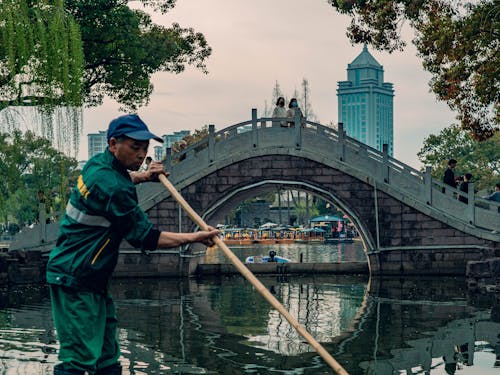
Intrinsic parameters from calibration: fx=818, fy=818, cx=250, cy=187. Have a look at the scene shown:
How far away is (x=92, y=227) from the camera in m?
4.38

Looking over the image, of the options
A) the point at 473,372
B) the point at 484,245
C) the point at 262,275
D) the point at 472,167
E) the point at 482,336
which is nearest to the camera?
the point at 473,372

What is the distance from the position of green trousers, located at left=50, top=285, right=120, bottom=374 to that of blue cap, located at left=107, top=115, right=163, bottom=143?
882 mm

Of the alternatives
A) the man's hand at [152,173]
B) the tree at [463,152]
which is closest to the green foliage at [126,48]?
the man's hand at [152,173]

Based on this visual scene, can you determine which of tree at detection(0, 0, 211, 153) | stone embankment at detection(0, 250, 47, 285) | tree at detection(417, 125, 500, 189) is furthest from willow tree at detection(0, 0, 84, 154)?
tree at detection(417, 125, 500, 189)

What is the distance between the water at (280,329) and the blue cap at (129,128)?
15.1 feet

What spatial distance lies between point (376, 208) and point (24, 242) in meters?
8.84

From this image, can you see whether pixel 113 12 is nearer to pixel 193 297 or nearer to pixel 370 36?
pixel 370 36

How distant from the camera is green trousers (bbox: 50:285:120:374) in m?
4.30

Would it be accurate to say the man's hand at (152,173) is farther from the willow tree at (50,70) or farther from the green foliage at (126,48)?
the green foliage at (126,48)

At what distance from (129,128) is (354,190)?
53.3 feet

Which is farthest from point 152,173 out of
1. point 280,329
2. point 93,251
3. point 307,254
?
point 307,254

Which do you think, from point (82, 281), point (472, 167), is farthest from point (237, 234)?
point (82, 281)

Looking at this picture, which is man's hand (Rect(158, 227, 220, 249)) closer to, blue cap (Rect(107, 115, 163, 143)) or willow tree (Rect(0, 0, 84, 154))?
blue cap (Rect(107, 115, 163, 143))

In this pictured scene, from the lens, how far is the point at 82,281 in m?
4.36
